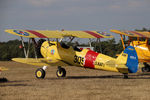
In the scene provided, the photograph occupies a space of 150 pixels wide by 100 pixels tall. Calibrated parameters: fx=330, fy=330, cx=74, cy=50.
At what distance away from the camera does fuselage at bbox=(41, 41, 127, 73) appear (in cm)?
1551

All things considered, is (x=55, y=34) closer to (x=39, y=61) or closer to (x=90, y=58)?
(x=39, y=61)

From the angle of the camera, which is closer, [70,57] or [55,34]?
[70,57]

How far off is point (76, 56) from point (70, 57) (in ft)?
1.09

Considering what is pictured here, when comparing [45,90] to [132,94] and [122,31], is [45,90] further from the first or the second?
[122,31]

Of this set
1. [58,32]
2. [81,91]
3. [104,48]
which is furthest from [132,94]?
[104,48]

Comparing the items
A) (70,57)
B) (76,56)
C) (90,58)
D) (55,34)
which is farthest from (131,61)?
(55,34)

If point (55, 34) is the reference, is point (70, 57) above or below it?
below

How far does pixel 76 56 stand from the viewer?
54.2ft

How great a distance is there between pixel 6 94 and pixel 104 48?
117 ft

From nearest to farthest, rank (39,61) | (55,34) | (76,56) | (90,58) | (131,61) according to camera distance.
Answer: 1. (131,61)
2. (90,58)
3. (39,61)
4. (76,56)
5. (55,34)

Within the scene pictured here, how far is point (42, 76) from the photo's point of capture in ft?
53.6

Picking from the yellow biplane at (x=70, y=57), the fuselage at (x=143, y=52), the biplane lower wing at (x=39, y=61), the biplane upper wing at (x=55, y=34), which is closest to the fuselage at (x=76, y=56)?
the yellow biplane at (x=70, y=57)

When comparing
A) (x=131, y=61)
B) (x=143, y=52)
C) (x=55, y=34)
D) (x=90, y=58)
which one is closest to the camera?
(x=131, y=61)

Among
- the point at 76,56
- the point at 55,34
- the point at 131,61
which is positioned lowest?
the point at 131,61
